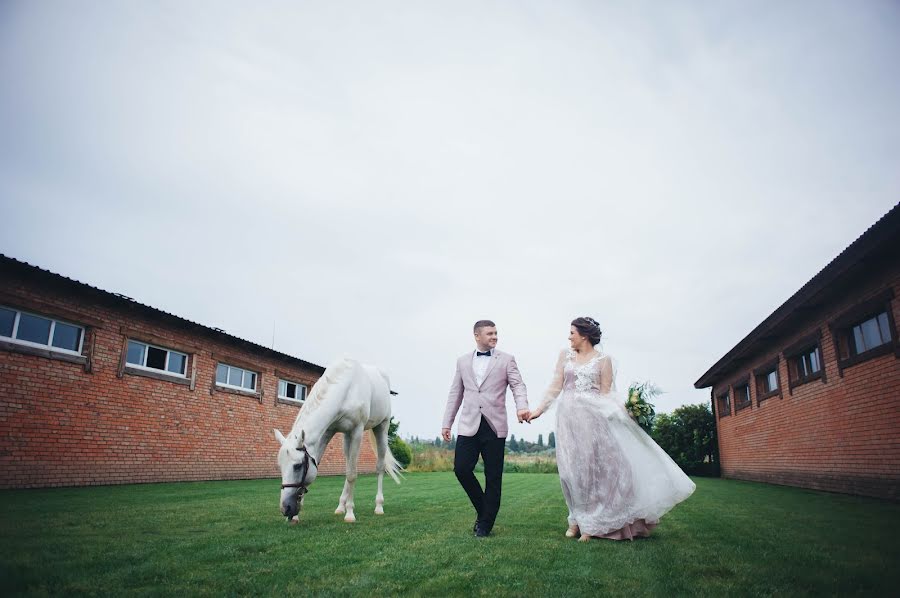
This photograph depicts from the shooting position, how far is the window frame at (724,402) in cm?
2059

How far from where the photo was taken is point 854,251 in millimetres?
8539

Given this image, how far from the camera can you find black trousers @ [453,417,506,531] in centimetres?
473

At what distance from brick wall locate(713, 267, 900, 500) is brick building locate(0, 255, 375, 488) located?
16.0 metres

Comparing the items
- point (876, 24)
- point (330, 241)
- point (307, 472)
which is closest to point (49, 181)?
point (330, 241)

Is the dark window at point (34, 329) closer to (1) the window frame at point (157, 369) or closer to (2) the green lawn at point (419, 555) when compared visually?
(1) the window frame at point (157, 369)

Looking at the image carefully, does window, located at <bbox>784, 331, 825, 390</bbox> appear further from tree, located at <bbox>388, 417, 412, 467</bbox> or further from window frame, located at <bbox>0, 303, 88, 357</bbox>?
tree, located at <bbox>388, 417, 412, 467</bbox>

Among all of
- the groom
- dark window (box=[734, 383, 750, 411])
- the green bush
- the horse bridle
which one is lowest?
the green bush

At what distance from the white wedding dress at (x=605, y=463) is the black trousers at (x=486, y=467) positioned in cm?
65

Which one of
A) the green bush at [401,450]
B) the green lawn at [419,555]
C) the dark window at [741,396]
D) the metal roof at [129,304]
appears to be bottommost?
the green bush at [401,450]

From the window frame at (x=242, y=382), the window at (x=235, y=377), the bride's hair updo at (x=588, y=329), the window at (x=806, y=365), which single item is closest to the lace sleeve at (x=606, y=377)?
the bride's hair updo at (x=588, y=329)

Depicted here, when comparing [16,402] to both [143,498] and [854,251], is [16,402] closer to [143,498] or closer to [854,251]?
[143,498]

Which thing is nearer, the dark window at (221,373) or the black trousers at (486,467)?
the black trousers at (486,467)

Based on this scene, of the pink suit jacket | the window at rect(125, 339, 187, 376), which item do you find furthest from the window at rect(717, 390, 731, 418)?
the window at rect(125, 339, 187, 376)

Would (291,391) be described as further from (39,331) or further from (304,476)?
(304,476)
